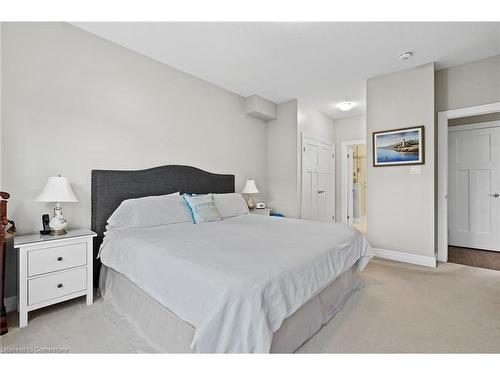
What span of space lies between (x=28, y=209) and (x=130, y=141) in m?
1.13

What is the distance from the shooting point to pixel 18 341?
63.9 inches

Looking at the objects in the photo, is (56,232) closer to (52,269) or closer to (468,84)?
(52,269)

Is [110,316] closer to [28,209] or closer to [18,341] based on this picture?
[18,341]

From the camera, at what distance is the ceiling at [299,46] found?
94.2 inches

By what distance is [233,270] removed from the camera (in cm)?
125

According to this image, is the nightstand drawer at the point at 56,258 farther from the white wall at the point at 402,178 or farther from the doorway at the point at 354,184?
the doorway at the point at 354,184

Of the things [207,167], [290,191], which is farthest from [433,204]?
[207,167]

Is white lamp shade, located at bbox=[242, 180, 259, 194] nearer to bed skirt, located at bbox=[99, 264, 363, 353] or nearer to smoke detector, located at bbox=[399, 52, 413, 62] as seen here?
bed skirt, located at bbox=[99, 264, 363, 353]

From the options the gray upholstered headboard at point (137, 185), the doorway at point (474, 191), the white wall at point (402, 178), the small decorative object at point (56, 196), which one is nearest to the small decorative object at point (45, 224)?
the small decorative object at point (56, 196)

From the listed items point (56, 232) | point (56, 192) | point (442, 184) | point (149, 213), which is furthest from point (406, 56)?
point (56, 232)

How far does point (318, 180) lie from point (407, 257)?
7.13 feet

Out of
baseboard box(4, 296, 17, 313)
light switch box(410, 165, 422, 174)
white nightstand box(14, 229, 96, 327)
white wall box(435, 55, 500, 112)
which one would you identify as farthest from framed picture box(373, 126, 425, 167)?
baseboard box(4, 296, 17, 313)

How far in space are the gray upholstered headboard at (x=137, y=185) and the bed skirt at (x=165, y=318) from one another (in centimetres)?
56

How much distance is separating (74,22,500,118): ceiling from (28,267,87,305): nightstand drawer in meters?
2.34
